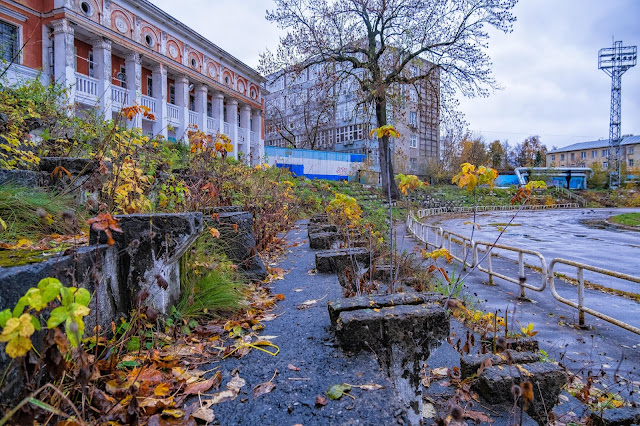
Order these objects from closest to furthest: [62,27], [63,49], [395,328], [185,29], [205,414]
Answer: [205,414]
[395,328]
[62,27]
[63,49]
[185,29]

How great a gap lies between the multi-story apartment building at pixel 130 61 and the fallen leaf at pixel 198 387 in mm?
9070

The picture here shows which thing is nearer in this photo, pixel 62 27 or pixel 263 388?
pixel 263 388

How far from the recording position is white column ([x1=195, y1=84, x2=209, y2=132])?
23.0 m

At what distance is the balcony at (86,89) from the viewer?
15.4 m

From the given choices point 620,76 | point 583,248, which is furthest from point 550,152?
point 583,248

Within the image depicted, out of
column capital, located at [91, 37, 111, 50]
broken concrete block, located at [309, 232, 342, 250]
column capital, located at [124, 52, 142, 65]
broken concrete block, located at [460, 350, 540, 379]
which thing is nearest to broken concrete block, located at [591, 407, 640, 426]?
broken concrete block, located at [460, 350, 540, 379]

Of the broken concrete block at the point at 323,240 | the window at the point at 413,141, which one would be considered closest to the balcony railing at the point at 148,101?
the broken concrete block at the point at 323,240

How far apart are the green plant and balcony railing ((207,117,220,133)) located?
2411cm

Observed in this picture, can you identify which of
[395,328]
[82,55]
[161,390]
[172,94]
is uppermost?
[172,94]

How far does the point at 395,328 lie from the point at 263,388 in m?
0.86

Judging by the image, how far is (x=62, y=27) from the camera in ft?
48.1

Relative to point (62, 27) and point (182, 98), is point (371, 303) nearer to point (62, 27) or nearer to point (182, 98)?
point (62, 27)

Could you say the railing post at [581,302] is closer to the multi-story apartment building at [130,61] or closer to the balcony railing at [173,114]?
the multi-story apartment building at [130,61]

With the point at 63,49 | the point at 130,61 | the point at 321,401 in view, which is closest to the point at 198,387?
the point at 321,401
